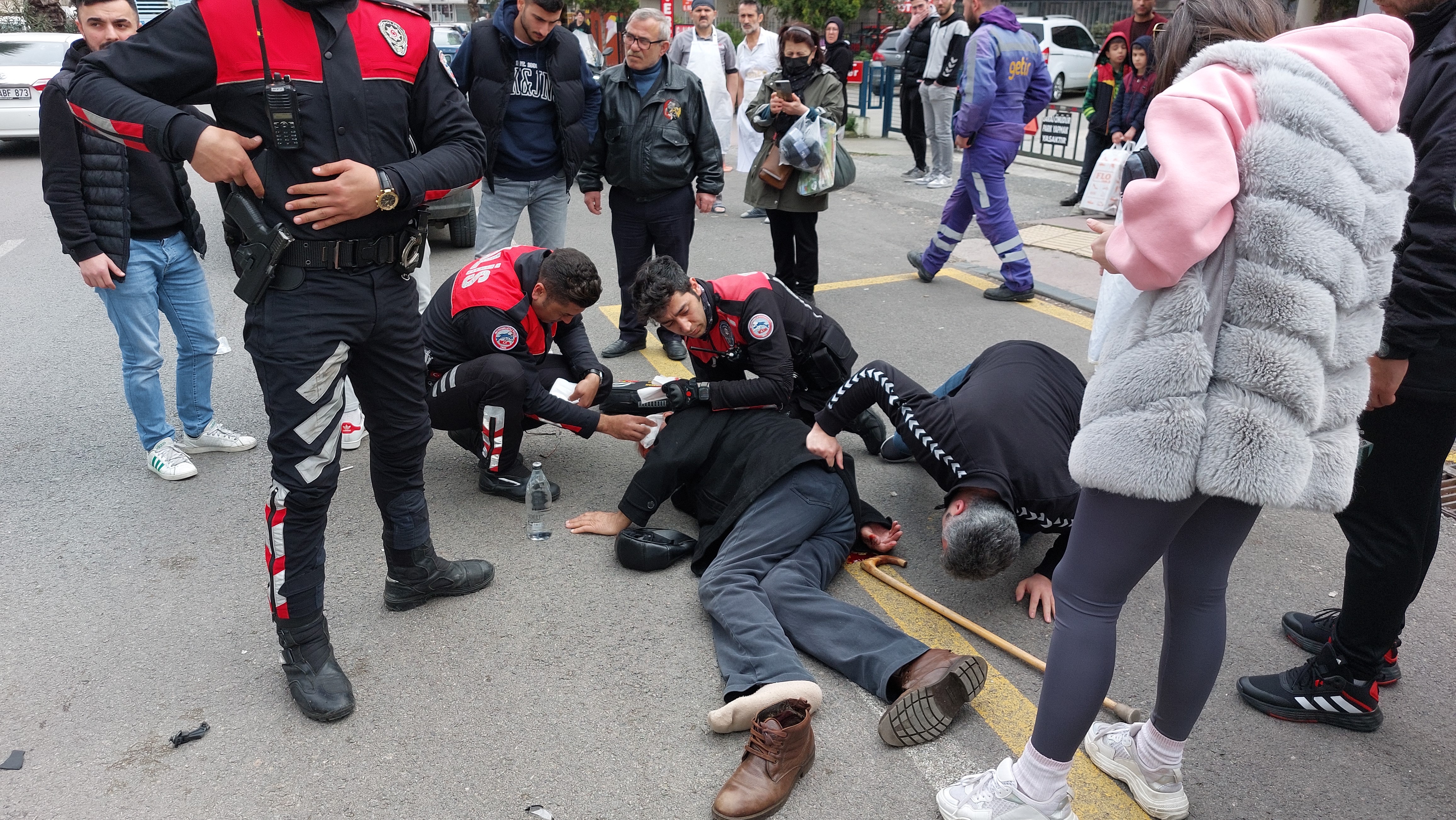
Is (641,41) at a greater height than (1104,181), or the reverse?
(641,41)

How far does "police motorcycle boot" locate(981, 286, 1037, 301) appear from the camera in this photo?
21.2 feet

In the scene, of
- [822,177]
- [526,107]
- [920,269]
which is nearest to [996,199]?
[920,269]

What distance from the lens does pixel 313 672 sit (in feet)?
8.70

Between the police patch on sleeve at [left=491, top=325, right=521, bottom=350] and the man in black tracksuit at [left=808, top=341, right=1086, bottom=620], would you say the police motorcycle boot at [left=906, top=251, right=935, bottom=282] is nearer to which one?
the man in black tracksuit at [left=808, top=341, right=1086, bottom=620]

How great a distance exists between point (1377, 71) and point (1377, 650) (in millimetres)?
1619

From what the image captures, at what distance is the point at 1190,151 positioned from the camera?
1.63 metres

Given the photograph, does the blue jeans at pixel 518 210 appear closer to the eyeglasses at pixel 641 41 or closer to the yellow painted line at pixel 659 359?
the yellow painted line at pixel 659 359

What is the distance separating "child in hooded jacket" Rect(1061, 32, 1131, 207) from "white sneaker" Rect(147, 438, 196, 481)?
291 inches

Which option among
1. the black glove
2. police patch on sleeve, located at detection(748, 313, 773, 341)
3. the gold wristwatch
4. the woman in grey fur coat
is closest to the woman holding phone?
police patch on sleeve, located at detection(748, 313, 773, 341)

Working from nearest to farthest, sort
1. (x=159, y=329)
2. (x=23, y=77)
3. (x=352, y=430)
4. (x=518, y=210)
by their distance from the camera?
(x=159, y=329)
(x=352, y=430)
(x=518, y=210)
(x=23, y=77)

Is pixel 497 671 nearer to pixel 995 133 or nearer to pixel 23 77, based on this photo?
pixel 995 133

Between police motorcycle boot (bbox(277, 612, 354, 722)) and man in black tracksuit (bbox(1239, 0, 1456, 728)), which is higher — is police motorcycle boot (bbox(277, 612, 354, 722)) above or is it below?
below

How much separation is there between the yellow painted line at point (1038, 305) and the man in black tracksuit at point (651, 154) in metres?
2.44

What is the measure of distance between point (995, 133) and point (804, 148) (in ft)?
5.25
